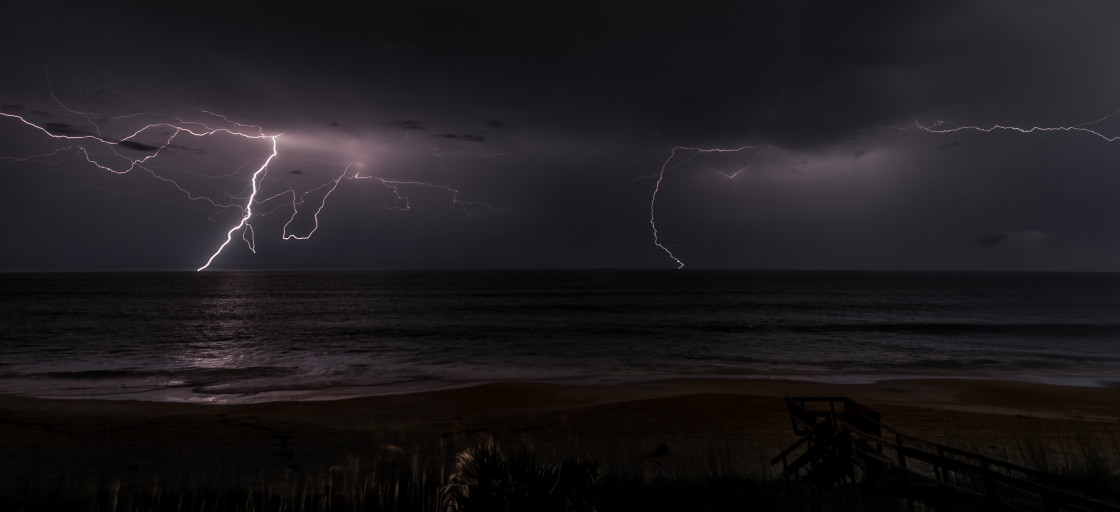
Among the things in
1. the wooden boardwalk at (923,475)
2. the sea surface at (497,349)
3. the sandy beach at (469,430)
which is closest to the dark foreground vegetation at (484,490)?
the sandy beach at (469,430)

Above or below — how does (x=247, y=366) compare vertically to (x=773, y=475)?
below

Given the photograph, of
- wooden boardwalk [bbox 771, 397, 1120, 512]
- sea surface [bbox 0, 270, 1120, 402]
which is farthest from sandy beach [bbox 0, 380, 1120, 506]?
sea surface [bbox 0, 270, 1120, 402]

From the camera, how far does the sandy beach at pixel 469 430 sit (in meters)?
9.09

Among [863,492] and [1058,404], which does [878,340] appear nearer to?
[1058,404]

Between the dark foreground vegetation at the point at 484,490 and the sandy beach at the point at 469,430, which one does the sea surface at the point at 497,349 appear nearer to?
the sandy beach at the point at 469,430

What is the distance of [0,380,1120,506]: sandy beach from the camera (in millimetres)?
9094

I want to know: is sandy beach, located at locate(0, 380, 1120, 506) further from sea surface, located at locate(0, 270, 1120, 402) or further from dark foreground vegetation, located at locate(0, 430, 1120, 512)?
sea surface, located at locate(0, 270, 1120, 402)

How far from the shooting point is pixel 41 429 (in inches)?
473

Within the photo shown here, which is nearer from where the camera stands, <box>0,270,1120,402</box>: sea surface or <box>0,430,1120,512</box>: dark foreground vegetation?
<box>0,430,1120,512</box>: dark foreground vegetation

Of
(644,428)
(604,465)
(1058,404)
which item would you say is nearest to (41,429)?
(604,465)

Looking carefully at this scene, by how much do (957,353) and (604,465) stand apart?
27.9m

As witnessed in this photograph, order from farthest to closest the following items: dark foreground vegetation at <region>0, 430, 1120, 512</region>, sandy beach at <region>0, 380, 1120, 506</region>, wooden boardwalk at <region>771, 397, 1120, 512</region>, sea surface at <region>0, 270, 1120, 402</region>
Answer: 1. sea surface at <region>0, 270, 1120, 402</region>
2. sandy beach at <region>0, 380, 1120, 506</region>
3. wooden boardwalk at <region>771, 397, 1120, 512</region>
4. dark foreground vegetation at <region>0, 430, 1120, 512</region>

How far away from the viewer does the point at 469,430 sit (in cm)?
1218

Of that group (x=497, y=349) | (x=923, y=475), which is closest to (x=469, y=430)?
(x=923, y=475)
